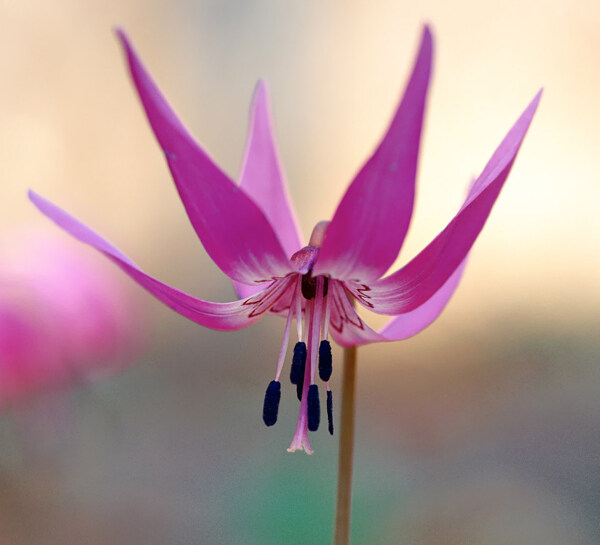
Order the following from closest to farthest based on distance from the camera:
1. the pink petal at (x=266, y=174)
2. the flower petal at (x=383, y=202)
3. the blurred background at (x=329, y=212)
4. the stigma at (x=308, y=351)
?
the flower petal at (x=383, y=202), the stigma at (x=308, y=351), the pink petal at (x=266, y=174), the blurred background at (x=329, y=212)

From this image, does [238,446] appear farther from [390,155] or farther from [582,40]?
[390,155]

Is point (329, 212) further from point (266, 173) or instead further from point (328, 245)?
point (328, 245)

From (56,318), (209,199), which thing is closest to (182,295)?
(209,199)

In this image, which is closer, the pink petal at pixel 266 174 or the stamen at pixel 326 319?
the stamen at pixel 326 319

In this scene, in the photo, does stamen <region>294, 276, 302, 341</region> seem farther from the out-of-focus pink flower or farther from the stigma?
the out-of-focus pink flower

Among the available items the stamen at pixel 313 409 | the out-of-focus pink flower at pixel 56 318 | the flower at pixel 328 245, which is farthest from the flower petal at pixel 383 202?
the out-of-focus pink flower at pixel 56 318

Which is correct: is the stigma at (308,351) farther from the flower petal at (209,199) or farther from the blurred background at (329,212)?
the blurred background at (329,212)

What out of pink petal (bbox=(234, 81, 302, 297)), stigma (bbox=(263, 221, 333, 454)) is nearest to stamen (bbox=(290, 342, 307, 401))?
stigma (bbox=(263, 221, 333, 454))
